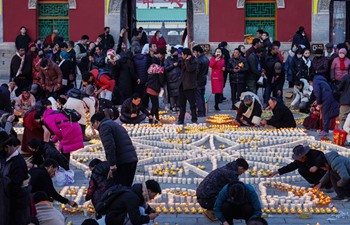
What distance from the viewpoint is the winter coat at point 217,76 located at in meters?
22.1

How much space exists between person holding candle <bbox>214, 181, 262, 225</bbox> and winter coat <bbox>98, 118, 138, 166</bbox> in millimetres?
1415

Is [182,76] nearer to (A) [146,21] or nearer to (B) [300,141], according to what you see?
(B) [300,141]

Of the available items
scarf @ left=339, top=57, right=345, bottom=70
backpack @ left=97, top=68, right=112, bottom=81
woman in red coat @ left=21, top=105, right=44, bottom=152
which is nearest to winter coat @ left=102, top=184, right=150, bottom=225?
woman in red coat @ left=21, top=105, right=44, bottom=152

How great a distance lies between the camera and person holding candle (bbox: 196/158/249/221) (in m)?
11.6

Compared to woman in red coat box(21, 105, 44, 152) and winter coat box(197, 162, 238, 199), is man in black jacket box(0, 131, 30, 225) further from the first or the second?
woman in red coat box(21, 105, 44, 152)

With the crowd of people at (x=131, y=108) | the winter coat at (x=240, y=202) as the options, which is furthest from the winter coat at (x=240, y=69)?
the winter coat at (x=240, y=202)

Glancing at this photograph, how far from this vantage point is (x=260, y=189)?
13438mm

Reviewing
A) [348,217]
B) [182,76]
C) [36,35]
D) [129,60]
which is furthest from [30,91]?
[348,217]

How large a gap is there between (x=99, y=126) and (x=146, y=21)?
33932mm

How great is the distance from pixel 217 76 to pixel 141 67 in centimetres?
191

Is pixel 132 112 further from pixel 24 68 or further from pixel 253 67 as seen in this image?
pixel 24 68

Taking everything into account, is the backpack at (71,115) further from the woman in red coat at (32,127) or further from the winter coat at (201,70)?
the winter coat at (201,70)

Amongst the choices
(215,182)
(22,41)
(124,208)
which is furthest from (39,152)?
(22,41)

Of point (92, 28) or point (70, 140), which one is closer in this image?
point (70, 140)
